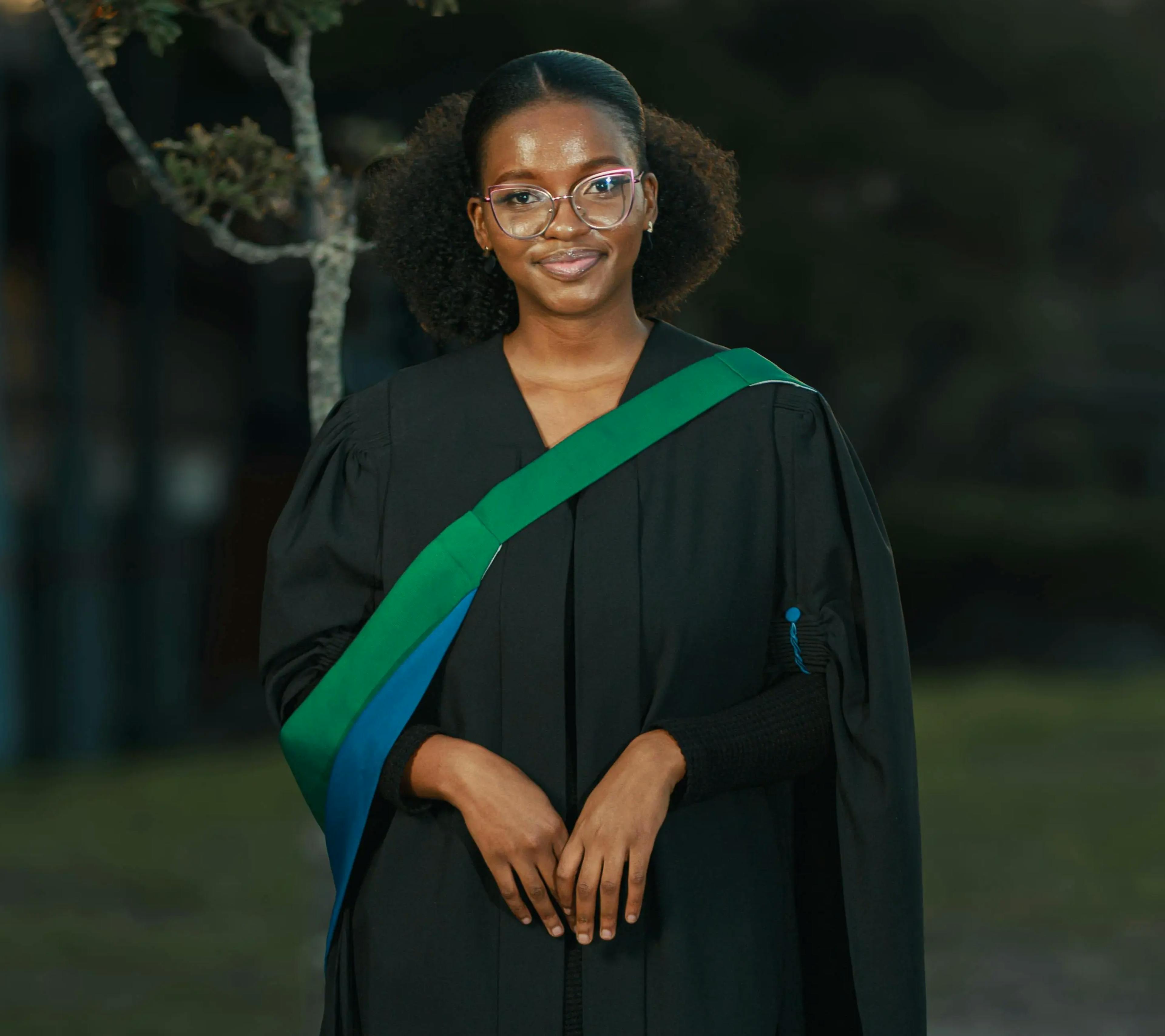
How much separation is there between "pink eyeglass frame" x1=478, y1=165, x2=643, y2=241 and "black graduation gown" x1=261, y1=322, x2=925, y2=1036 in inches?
7.2

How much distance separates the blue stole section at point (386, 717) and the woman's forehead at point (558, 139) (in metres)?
0.51

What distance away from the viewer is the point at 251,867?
19.0ft

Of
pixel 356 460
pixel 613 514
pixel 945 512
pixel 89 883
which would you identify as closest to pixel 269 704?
pixel 356 460

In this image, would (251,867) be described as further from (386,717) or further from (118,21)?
(386,717)

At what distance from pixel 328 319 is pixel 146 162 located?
384 millimetres

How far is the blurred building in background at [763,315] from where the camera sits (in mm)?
7359

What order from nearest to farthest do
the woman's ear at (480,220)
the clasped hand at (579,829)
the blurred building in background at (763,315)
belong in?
the clasped hand at (579,829)
the woman's ear at (480,220)
the blurred building in background at (763,315)

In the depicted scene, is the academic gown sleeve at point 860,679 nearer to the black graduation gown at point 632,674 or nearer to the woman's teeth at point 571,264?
the black graduation gown at point 632,674

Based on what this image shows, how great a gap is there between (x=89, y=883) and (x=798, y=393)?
4.26 m

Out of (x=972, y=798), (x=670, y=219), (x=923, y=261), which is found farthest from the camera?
(x=923, y=261)

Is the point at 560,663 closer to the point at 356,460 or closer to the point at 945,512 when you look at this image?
the point at 356,460

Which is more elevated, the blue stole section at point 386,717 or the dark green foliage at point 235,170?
the dark green foliage at point 235,170

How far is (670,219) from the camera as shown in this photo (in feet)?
7.47

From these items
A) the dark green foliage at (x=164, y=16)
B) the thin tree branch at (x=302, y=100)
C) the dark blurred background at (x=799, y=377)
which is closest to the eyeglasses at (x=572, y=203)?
the dark green foliage at (x=164, y=16)
